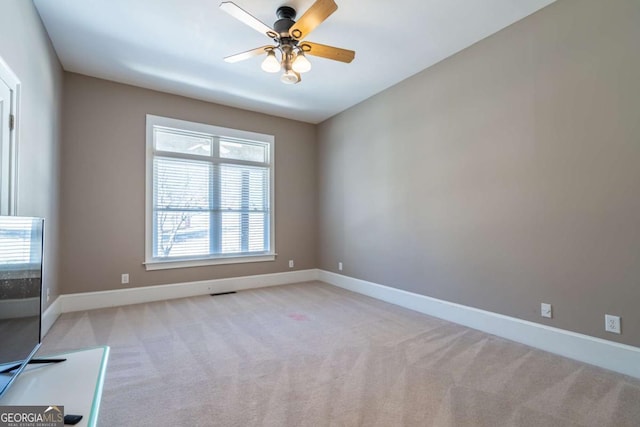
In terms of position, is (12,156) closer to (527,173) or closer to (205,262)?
(205,262)

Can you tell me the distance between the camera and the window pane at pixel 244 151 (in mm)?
4789

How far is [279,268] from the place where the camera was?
17.1 feet

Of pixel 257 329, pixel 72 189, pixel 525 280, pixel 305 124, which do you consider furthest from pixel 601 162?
pixel 72 189

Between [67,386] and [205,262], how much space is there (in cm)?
342

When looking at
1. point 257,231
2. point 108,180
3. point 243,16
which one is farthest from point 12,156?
point 257,231

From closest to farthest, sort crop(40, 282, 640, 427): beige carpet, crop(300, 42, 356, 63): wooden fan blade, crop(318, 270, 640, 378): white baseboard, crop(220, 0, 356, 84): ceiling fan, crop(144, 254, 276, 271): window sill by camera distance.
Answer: crop(40, 282, 640, 427): beige carpet, crop(318, 270, 640, 378): white baseboard, crop(220, 0, 356, 84): ceiling fan, crop(300, 42, 356, 63): wooden fan blade, crop(144, 254, 276, 271): window sill

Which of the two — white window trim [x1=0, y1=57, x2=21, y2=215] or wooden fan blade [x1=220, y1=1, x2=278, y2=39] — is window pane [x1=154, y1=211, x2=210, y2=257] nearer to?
white window trim [x1=0, y1=57, x2=21, y2=215]

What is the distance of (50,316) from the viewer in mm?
3111

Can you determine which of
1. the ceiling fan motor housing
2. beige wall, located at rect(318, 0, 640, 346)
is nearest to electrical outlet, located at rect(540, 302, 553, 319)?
beige wall, located at rect(318, 0, 640, 346)

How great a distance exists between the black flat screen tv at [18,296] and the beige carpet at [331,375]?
2.31ft

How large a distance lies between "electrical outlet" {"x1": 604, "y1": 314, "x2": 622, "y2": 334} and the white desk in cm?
321

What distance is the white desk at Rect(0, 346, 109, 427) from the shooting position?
3.53 feet

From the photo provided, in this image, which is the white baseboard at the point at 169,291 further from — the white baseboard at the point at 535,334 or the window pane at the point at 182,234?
the white baseboard at the point at 535,334

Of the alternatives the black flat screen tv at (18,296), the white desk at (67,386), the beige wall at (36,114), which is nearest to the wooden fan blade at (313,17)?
the beige wall at (36,114)
